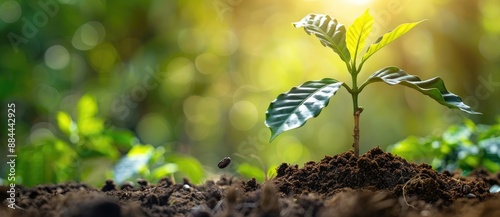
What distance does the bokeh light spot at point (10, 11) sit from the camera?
3.97 meters

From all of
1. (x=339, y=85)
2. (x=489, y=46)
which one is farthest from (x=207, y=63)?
(x=339, y=85)

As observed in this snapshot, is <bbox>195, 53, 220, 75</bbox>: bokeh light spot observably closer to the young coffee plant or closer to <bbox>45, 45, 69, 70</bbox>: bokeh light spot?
<bbox>45, 45, 69, 70</bbox>: bokeh light spot

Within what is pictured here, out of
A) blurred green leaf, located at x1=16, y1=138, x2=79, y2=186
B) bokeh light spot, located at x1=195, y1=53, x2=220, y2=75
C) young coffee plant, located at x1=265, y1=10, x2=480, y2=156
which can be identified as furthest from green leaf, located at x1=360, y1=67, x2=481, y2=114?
bokeh light spot, located at x1=195, y1=53, x2=220, y2=75

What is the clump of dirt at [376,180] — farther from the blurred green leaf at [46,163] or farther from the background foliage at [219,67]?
the background foliage at [219,67]

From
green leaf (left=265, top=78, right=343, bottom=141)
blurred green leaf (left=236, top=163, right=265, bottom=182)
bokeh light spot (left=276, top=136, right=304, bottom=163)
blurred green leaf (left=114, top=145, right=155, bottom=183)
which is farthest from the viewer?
bokeh light spot (left=276, top=136, right=304, bottom=163)

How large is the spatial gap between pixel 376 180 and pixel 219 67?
319 centimetres

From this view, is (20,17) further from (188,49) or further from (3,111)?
(188,49)

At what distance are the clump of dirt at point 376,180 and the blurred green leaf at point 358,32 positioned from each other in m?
0.23

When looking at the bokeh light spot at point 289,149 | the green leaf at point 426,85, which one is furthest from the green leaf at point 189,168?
the bokeh light spot at point 289,149

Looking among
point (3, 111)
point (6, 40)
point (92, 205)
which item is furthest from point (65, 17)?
point (92, 205)

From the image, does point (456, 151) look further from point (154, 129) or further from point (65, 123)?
point (154, 129)

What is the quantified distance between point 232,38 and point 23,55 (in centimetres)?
141

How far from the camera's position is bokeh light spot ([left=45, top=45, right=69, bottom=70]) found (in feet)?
13.8

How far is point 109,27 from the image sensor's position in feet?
13.7
